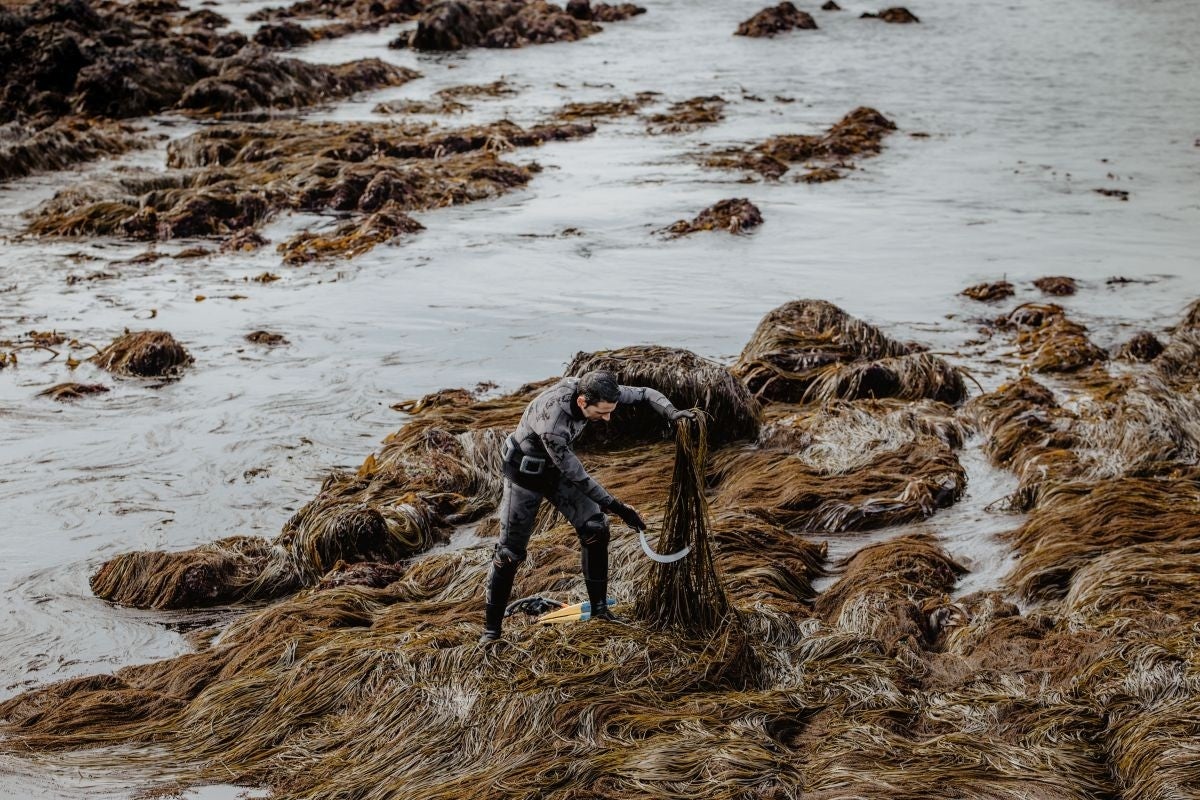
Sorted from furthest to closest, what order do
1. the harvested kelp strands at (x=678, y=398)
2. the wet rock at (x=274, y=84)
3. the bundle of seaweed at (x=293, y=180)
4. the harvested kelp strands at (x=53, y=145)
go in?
the wet rock at (x=274, y=84) → the harvested kelp strands at (x=53, y=145) → the bundle of seaweed at (x=293, y=180) → the harvested kelp strands at (x=678, y=398)

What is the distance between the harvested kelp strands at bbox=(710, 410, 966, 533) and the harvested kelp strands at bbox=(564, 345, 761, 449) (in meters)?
0.23

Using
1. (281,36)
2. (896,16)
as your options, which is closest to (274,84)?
(281,36)

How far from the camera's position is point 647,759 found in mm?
4582

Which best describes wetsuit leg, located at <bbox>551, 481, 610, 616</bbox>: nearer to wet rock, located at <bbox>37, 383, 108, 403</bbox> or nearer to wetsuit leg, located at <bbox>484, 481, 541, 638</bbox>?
wetsuit leg, located at <bbox>484, 481, 541, 638</bbox>

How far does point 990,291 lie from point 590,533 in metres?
8.01

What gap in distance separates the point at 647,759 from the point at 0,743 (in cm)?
299

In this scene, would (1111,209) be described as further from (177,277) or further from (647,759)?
(647,759)

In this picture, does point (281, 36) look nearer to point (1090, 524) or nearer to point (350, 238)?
point (350, 238)

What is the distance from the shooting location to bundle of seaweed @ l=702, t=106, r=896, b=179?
699 inches

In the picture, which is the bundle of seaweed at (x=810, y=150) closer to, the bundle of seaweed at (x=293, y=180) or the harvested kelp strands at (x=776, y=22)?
the bundle of seaweed at (x=293, y=180)

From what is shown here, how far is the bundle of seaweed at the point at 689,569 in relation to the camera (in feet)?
17.0

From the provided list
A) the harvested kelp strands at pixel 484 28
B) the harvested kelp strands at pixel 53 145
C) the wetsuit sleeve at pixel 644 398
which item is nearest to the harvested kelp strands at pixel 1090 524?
the wetsuit sleeve at pixel 644 398

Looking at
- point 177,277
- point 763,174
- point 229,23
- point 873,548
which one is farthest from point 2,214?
point 229,23

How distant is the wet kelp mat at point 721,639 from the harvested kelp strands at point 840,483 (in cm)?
2
